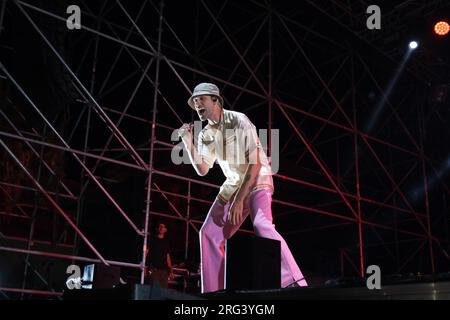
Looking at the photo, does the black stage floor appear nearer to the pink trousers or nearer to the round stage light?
the pink trousers

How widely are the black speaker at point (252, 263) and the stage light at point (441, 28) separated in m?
5.82

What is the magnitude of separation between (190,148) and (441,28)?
5326 millimetres

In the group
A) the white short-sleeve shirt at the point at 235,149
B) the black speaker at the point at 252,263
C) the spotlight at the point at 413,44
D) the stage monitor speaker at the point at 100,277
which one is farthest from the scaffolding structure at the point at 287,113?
the black speaker at the point at 252,263

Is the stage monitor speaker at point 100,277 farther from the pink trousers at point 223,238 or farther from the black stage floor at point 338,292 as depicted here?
the black stage floor at point 338,292

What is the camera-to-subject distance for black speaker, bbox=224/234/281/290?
11.8 ft

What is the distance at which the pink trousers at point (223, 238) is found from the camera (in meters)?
4.32

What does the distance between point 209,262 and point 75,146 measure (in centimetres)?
619

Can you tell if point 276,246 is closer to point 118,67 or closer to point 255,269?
point 255,269

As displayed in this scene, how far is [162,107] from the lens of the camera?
1041 cm

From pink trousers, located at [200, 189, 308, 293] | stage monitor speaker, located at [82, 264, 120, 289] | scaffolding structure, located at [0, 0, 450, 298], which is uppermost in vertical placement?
scaffolding structure, located at [0, 0, 450, 298]

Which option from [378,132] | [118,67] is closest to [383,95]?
[378,132]

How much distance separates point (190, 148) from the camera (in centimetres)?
463

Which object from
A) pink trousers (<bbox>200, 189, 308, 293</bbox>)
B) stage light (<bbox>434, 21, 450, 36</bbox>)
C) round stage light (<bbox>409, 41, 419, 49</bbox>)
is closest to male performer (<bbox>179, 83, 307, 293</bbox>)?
pink trousers (<bbox>200, 189, 308, 293</bbox>)

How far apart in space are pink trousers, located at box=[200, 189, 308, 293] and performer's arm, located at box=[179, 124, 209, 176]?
1.19 feet
